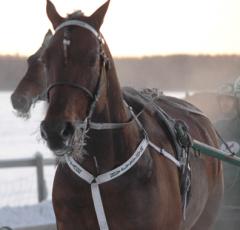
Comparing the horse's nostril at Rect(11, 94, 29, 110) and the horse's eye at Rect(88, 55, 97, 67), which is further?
the horse's nostril at Rect(11, 94, 29, 110)

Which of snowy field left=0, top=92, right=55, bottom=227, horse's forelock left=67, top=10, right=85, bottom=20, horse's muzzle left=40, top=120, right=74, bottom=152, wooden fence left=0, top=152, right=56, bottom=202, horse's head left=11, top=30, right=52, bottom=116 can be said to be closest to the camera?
horse's muzzle left=40, top=120, right=74, bottom=152

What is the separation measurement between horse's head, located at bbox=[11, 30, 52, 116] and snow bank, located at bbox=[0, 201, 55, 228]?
227 centimetres

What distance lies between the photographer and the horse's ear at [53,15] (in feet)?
13.8

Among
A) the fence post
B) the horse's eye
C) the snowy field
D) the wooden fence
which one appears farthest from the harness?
the fence post

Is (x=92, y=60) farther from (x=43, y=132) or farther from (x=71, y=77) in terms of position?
(x=43, y=132)

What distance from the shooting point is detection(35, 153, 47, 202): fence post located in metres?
9.73

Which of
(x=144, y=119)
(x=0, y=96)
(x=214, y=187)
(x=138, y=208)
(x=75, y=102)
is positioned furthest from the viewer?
(x=0, y=96)

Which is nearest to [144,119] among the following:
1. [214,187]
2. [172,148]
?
[172,148]

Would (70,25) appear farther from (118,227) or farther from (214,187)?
(214,187)

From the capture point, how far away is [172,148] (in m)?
5.15

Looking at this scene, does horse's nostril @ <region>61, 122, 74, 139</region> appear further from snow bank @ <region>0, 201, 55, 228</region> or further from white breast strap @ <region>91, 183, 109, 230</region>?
snow bank @ <region>0, 201, 55, 228</region>

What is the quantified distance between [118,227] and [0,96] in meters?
27.7

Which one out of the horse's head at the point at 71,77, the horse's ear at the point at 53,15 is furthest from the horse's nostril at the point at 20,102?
the horse's head at the point at 71,77

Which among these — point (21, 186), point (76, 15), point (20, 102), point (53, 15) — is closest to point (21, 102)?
point (20, 102)
